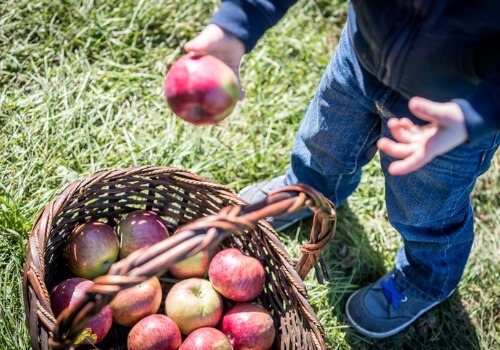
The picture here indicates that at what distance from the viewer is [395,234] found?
2.31 metres

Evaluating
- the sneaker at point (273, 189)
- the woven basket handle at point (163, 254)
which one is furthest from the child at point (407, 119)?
the woven basket handle at point (163, 254)

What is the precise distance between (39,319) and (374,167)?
1589 millimetres

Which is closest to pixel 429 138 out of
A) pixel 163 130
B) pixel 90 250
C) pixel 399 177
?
pixel 399 177

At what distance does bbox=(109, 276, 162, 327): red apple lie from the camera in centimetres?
158

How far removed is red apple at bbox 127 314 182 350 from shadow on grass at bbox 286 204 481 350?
0.67 metres

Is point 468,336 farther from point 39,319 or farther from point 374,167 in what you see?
point 39,319

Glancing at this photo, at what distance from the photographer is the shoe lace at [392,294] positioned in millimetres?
2049

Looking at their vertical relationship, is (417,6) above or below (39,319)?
above

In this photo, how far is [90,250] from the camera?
1602 millimetres

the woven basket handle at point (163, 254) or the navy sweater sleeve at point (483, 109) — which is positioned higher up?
the navy sweater sleeve at point (483, 109)

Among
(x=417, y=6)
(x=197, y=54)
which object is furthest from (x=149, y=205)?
(x=417, y=6)

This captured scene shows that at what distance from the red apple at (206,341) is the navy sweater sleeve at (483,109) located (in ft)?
2.84

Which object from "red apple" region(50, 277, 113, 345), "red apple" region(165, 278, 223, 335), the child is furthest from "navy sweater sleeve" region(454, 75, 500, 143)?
"red apple" region(50, 277, 113, 345)

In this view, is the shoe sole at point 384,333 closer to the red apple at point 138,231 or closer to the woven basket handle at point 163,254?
the red apple at point 138,231
